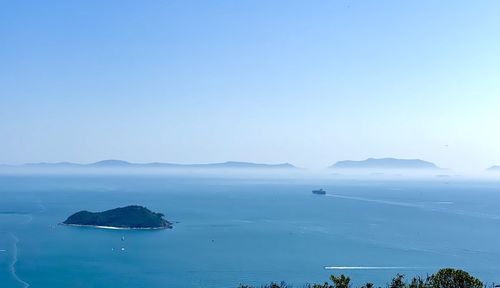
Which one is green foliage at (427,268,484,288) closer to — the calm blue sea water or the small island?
the calm blue sea water

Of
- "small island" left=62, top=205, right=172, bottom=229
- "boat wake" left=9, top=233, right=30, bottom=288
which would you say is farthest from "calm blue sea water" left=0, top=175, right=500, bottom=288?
"small island" left=62, top=205, right=172, bottom=229

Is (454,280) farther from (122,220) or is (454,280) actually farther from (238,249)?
(122,220)

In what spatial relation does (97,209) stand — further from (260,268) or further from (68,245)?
(260,268)

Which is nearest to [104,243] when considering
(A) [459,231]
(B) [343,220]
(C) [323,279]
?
(C) [323,279]

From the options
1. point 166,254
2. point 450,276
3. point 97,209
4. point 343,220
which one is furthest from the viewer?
point 97,209

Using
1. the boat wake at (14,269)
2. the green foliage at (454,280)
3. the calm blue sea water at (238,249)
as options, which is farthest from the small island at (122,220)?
the green foliage at (454,280)

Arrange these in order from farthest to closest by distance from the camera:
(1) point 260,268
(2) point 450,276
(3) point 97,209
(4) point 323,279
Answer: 1. (3) point 97,209
2. (1) point 260,268
3. (4) point 323,279
4. (2) point 450,276

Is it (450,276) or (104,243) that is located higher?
(450,276)

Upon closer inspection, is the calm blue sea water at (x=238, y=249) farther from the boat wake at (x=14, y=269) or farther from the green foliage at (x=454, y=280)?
the green foliage at (x=454, y=280)

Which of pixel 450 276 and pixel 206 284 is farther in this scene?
pixel 206 284
